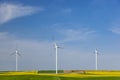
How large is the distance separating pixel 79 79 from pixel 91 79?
2443mm

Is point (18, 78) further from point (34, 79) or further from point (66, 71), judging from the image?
point (66, 71)

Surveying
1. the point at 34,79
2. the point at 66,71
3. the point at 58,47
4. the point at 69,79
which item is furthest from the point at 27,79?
the point at 66,71

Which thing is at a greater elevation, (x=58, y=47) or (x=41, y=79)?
(x=58, y=47)

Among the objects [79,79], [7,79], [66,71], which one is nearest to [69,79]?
[79,79]

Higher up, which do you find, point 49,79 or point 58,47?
point 58,47

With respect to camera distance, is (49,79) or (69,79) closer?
(49,79)

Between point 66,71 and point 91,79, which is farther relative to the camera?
point 66,71

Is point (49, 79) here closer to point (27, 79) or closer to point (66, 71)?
point (27, 79)

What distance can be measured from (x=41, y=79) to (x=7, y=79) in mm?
7244

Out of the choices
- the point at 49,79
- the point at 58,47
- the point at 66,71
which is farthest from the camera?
the point at 66,71

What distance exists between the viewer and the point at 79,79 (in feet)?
220

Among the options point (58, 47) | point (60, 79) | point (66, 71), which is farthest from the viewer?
point (66, 71)

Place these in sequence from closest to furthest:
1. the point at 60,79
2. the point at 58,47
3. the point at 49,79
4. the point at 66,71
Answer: the point at 49,79 < the point at 60,79 < the point at 58,47 < the point at 66,71

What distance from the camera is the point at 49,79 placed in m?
60.5
